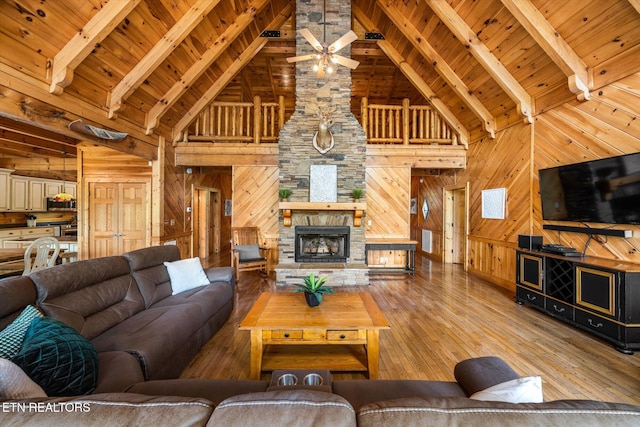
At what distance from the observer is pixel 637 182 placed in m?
2.94

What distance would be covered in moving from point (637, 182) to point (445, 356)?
2.85m

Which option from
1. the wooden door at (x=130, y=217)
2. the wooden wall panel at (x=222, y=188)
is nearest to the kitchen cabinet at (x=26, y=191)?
the wooden door at (x=130, y=217)

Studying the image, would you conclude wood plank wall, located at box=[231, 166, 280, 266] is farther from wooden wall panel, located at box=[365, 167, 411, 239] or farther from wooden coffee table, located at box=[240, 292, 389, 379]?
wooden coffee table, located at box=[240, 292, 389, 379]

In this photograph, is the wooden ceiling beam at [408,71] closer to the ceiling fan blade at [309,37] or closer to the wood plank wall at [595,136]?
the wood plank wall at [595,136]

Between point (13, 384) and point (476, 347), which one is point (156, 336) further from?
point (476, 347)

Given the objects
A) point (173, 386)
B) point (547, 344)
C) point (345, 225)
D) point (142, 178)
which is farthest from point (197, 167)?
point (547, 344)

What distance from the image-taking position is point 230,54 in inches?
218

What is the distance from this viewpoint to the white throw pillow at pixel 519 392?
89 cm

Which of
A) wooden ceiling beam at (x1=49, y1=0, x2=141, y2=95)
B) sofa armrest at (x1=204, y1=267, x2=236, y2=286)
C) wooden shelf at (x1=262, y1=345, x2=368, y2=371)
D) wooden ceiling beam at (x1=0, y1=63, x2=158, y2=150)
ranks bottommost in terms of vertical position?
wooden shelf at (x1=262, y1=345, x2=368, y2=371)

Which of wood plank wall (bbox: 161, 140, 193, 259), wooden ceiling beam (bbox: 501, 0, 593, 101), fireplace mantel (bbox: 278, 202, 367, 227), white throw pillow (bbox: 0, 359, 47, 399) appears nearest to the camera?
white throw pillow (bbox: 0, 359, 47, 399)

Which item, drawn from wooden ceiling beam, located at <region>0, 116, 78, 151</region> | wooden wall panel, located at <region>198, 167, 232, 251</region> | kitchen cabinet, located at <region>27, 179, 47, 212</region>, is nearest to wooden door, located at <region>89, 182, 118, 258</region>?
wooden ceiling beam, located at <region>0, 116, 78, 151</region>

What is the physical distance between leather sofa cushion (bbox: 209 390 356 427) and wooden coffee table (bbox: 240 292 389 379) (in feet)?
4.86

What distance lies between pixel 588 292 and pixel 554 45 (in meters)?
3.03

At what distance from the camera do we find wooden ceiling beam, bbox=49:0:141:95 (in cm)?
299
